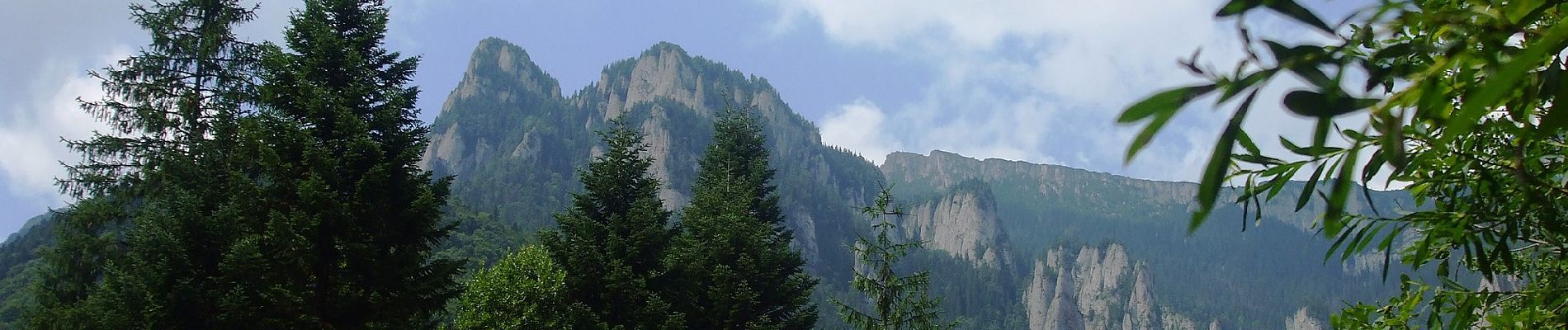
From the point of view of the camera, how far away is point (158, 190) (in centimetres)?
1229

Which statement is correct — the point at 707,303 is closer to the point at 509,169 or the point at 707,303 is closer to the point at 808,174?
the point at 509,169

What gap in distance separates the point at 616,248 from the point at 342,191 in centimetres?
596

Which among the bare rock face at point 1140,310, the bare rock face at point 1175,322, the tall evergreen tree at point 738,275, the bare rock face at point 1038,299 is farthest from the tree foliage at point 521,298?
the bare rock face at point 1175,322

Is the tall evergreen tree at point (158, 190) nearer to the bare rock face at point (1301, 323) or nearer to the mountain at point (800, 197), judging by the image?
the mountain at point (800, 197)

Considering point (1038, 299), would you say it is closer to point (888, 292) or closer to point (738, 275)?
point (738, 275)

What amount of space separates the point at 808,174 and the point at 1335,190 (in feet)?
587

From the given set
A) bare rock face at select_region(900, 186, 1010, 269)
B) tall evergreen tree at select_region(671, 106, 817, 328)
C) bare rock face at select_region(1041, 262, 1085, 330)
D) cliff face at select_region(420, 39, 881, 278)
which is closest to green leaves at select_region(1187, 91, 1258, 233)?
tall evergreen tree at select_region(671, 106, 817, 328)

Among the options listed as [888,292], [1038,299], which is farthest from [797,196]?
[888,292]

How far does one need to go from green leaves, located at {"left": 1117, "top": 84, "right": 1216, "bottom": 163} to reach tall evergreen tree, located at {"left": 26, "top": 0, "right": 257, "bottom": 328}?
11.1 m

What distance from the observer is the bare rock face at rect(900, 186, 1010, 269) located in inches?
7077

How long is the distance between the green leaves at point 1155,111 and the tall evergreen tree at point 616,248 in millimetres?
14276

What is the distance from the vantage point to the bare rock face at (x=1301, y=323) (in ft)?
559

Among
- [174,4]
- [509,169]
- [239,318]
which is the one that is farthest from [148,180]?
[509,169]

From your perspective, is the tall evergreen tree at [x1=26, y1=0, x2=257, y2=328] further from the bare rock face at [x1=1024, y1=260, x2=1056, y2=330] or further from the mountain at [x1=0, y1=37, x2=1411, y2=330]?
the bare rock face at [x1=1024, y1=260, x2=1056, y2=330]
